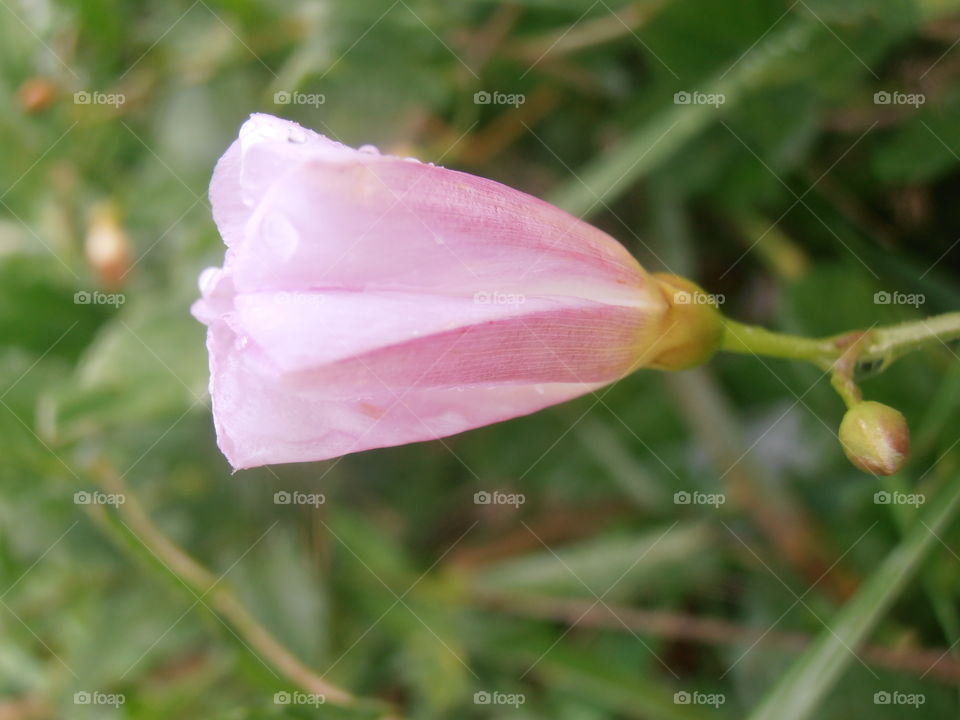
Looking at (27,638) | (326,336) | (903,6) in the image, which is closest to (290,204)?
(326,336)

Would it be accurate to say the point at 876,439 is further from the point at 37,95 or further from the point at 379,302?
the point at 37,95

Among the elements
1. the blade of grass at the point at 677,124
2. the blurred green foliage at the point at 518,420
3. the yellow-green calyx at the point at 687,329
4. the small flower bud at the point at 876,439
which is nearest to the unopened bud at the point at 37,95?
the blurred green foliage at the point at 518,420

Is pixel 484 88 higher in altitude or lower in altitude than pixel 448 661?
higher

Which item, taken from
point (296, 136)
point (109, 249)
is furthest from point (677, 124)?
point (109, 249)

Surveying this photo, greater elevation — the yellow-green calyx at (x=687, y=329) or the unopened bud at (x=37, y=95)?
the unopened bud at (x=37, y=95)

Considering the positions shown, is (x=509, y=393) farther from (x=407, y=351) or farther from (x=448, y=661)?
(x=448, y=661)

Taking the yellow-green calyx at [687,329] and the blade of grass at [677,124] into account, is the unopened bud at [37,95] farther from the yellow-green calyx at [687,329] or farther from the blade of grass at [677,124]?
the yellow-green calyx at [687,329]
